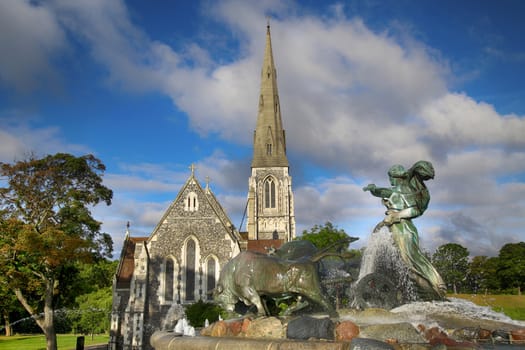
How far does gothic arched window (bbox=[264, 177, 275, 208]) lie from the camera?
5809cm

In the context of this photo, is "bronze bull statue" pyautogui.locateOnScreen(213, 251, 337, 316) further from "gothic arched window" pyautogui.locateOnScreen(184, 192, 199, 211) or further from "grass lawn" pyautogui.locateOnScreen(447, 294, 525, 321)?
"gothic arched window" pyautogui.locateOnScreen(184, 192, 199, 211)

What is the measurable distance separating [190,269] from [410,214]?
26031 mm

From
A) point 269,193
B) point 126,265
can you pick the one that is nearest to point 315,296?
point 126,265

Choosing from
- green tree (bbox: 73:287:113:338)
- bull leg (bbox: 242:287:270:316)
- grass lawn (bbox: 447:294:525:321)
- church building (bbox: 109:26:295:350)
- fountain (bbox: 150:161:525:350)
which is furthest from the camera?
green tree (bbox: 73:287:113:338)

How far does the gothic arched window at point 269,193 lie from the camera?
58094mm

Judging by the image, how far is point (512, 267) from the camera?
44.6 m

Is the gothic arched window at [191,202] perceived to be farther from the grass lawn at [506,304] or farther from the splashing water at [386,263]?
the splashing water at [386,263]

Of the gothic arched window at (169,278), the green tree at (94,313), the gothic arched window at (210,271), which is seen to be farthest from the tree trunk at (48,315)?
the green tree at (94,313)

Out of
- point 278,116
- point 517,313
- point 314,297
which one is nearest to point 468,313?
point 314,297

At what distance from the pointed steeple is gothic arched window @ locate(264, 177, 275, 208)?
2372 millimetres

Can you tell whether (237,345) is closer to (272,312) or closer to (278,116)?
(272,312)

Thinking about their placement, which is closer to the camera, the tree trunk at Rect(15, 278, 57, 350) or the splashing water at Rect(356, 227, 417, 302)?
the splashing water at Rect(356, 227, 417, 302)

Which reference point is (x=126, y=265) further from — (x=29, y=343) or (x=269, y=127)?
(x=269, y=127)

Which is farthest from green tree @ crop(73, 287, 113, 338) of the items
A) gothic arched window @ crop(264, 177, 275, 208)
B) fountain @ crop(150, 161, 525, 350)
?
fountain @ crop(150, 161, 525, 350)
